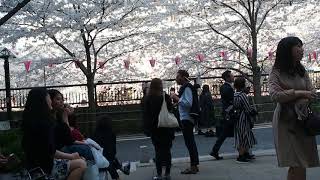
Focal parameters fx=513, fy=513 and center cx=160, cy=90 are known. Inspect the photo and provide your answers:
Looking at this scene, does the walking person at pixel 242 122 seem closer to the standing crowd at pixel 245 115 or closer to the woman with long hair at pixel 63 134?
the standing crowd at pixel 245 115

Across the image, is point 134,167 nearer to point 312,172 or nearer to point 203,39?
point 312,172

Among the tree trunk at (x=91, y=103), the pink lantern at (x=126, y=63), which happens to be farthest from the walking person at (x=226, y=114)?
the pink lantern at (x=126, y=63)

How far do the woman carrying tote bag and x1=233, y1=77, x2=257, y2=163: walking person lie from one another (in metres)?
1.77

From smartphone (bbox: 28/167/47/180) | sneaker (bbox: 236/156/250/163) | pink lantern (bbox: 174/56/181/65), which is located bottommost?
sneaker (bbox: 236/156/250/163)

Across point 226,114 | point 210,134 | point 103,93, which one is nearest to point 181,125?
point 226,114

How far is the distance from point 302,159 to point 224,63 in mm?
18958

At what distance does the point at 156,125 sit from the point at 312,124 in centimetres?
347

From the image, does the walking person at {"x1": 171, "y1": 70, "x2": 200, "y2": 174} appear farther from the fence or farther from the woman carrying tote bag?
the fence

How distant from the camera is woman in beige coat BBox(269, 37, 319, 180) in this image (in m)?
4.98

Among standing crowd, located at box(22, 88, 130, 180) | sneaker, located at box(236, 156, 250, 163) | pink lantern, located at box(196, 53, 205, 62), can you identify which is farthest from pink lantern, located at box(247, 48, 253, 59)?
standing crowd, located at box(22, 88, 130, 180)

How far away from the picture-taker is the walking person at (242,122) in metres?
9.32

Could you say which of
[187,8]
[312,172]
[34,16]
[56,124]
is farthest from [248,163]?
[187,8]

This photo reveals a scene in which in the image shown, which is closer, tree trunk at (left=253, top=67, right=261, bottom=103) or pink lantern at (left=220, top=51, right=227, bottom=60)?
tree trunk at (left=253, top=67, right=261, bottom=103)

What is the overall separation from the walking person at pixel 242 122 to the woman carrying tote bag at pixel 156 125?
1771mm
